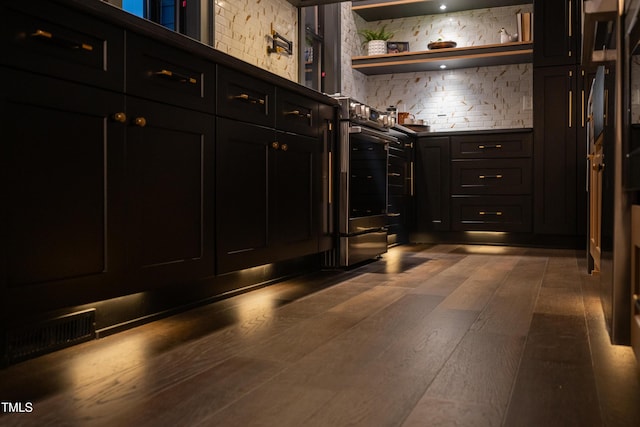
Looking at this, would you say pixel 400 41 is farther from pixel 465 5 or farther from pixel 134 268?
pixel 134 268

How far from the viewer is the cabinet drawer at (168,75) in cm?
168

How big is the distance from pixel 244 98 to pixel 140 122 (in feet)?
2.13

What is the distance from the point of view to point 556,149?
4648 millimetres

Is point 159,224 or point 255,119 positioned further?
point 255,119

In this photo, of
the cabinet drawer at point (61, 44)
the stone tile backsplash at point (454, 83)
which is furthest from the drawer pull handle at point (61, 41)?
the stone tile backsplash at point (454, 83)

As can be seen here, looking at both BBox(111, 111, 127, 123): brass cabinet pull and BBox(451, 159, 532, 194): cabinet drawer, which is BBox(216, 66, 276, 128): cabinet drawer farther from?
BBox(451, 159, 532, 194): cabinet drawer

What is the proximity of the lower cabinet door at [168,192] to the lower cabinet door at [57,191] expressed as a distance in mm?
76

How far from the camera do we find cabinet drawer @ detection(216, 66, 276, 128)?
212cm

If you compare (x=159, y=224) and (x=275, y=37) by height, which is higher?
(x=275, y=37)

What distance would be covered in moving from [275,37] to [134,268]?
2.46 m

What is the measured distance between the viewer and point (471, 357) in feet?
4.89

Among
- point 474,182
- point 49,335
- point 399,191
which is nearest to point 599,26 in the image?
point 49,335

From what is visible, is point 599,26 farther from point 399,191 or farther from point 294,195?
point 399,191

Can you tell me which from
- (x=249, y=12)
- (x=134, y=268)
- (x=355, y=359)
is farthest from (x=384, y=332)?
(x=249, y=12)
